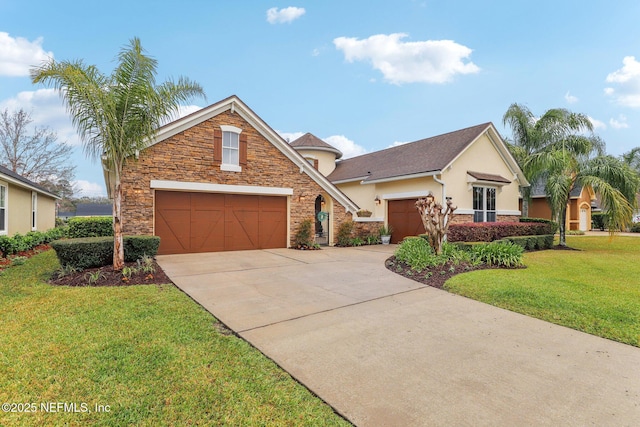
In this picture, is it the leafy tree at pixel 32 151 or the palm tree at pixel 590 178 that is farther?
the leafy tree at pixel 32 151

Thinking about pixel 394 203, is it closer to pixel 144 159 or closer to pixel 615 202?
pixel 615 202

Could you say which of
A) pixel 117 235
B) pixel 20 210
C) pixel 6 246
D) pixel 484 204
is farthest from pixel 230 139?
pixel 484 204

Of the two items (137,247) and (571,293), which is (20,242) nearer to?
(137,247)

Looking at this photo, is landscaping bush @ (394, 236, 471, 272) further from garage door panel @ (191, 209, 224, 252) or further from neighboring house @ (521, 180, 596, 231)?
neighboring house @ (521, 180, 596, 231)

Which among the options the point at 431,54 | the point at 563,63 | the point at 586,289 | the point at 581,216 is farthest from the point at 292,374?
the point at 581,216

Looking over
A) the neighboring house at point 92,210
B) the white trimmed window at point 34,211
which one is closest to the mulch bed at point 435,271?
the white trimmed window at point 34,211

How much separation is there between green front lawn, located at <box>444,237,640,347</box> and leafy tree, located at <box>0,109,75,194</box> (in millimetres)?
38555

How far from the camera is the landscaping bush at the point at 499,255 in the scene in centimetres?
904

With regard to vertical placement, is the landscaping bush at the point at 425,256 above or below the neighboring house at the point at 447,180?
below

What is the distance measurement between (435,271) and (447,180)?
8.28 m

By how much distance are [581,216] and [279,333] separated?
33130mm

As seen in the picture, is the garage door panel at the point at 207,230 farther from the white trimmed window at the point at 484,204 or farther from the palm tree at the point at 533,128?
the palm tree at the point at 533,128

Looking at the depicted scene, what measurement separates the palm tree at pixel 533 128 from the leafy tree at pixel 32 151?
40676mm

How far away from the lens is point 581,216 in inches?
1062
